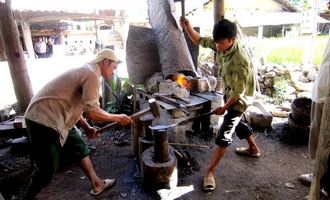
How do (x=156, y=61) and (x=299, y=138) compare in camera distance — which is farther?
(x=156, y=61)

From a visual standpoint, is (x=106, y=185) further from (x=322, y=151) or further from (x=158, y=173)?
(x=322, y=151)

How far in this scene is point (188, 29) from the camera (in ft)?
12.0

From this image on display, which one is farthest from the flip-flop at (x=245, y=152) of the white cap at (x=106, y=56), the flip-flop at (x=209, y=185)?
the white cap at (x=106, y=56)

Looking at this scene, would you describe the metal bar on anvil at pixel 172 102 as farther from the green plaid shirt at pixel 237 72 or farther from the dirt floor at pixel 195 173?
the green plaid shirt at pixel 237 72

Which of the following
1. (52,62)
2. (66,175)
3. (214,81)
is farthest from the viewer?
(52,62)

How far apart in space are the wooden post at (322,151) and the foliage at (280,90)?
5.54 m

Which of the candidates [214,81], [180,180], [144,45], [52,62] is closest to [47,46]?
[52,62]

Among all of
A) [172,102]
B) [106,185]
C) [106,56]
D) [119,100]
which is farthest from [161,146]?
[119,100]

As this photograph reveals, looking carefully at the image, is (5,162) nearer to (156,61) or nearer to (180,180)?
(180,180)

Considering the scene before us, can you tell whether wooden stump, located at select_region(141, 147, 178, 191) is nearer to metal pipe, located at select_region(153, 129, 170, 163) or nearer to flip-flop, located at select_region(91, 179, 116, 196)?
metal pipe, located at select_region(153, 129, 170, 163)

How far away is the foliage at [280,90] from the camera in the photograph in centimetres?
714

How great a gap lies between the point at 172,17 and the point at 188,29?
6.37 feet

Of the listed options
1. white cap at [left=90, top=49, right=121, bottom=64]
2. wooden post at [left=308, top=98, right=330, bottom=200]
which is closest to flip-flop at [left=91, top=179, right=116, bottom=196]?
white cap at [left=90, top=49, right=121, bottom=64]

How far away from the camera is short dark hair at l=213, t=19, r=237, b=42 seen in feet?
9.39
